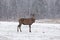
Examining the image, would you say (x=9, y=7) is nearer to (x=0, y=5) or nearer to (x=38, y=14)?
(x=0, y=5)

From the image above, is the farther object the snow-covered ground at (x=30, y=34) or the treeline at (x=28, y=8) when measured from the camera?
the treeline at (x=28, y=8)

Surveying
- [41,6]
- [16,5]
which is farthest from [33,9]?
[16,5]

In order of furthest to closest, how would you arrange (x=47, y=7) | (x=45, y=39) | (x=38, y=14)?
(x=47, y=7) < (x=38, y=14) < (x=45, y=39)

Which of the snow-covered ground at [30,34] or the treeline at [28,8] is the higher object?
the treeline at [28,8]

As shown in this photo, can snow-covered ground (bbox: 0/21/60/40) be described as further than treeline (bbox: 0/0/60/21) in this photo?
No

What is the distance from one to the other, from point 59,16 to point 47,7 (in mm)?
6592

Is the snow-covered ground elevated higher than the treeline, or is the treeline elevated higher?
the treeline

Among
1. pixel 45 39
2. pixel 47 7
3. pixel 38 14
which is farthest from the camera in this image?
pixel 47 7

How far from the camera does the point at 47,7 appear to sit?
67.8 metres

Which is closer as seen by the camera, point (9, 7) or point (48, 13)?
point (48, 13)

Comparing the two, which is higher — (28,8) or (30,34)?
(28,8)

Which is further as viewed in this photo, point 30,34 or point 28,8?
point 28,8

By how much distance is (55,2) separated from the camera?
6944 cm

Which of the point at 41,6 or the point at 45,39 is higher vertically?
the point at 41,6
